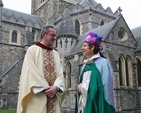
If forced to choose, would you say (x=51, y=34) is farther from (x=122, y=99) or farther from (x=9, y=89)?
(x=9, y=89)

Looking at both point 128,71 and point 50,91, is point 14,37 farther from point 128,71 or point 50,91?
point 50,91

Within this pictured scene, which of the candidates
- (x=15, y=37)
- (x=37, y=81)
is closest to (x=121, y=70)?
(x=37, y=81)

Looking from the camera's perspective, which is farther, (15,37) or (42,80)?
(15,37)

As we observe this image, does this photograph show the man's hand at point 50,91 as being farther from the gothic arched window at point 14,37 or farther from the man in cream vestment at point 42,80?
the gothic arched window at point 14,37

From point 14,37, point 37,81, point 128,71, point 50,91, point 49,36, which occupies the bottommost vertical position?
point 50,91

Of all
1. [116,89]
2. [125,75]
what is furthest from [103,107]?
[125,75]

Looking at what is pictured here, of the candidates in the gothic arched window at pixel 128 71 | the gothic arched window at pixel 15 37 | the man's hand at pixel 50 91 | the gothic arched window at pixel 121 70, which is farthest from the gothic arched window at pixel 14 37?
the man's hand at pixel 50 91

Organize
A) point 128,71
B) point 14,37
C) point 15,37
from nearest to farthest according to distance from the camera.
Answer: point 128,71
point 14,37
point 15,37

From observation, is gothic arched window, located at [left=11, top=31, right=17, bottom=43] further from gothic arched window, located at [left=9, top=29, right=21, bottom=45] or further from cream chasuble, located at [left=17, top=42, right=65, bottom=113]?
cream chasuble, located at [left=17, top=42, right=65, bottom=113]

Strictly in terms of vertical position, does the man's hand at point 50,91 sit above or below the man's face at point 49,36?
below

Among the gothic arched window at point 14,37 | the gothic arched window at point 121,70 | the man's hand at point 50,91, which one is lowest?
the man's hand at point 50,91

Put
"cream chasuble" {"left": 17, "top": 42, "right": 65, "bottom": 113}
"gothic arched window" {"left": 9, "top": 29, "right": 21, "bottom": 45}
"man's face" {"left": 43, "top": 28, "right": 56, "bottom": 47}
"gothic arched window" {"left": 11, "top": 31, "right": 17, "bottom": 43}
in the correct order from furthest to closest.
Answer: "gothic arched window" {"left": 11, "top": 31, "right": 17, "bottom": 43}, "gothic arched window" {"left": 9, "top": 29, "right": 21, "bottom": 45}, "man's face" {"left": 43, "top": 28, "right": 56, "bottom": 47}, "cream chasuble" {"left": 17, "top": 42, "right": 65, "bottom": 113}

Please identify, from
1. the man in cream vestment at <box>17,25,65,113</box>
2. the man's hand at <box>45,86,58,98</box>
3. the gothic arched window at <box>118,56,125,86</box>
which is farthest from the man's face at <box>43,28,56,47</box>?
the gothic arched window at <box>118,56,125,86</box>

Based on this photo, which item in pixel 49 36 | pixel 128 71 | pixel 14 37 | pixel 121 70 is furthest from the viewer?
pixel 14 37
